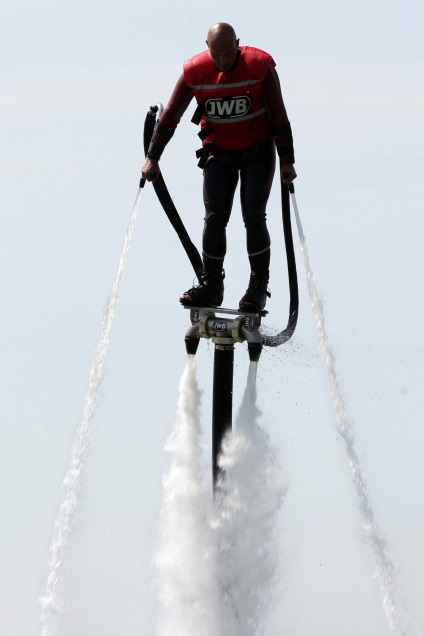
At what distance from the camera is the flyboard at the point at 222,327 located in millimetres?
28797

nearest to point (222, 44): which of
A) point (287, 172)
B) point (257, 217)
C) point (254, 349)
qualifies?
point (287, 172)

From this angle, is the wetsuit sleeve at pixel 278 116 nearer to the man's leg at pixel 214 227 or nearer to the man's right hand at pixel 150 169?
the man's leg at pixel 214 227

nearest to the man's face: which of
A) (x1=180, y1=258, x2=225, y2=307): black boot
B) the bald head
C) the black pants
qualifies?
the bald head

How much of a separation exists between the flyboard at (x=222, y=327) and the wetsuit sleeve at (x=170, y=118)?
49 cm

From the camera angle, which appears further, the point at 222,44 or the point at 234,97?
→ the point at 234,97

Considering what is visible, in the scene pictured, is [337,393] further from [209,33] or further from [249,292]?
[209,33]

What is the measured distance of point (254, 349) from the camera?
2870 cm

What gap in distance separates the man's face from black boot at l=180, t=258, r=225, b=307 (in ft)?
9.29

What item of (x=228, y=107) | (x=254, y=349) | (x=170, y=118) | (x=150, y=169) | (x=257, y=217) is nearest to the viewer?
(x=228, y=107)

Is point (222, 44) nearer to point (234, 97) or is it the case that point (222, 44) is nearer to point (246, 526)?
point (234, 97)

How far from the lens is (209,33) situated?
2797 centimetres

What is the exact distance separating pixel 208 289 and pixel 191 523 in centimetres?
364

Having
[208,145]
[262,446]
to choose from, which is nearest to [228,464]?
[262,446]

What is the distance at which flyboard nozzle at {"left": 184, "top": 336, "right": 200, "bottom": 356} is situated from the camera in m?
29.5
